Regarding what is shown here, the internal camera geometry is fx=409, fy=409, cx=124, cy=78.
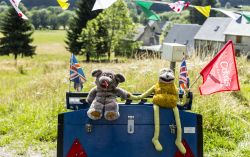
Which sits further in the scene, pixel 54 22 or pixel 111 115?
pixel 54 22

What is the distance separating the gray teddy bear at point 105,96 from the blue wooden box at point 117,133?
0.31ft

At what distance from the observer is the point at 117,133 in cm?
418

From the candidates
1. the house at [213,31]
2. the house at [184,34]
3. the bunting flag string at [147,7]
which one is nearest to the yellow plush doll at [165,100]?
the bunting flag string at [147,7]

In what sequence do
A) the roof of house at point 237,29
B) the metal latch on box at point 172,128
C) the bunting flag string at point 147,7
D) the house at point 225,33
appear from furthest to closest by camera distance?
the house at point 225,33, the roof of house at point 237,29, the bunting flag string at point 147,7, the metal latch on box at point 172,128

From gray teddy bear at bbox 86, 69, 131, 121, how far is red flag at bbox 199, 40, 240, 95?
104 cm

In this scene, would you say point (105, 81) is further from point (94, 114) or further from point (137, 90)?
point (137, 90)

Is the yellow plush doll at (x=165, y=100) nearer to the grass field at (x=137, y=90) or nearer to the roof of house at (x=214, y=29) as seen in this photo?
the grass field at (x=137, y=90)

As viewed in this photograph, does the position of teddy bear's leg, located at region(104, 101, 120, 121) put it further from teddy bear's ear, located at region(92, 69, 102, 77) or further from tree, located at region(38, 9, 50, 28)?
tree, located at region(38, 9, 50, 28)

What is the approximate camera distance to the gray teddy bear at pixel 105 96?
410 centimetres

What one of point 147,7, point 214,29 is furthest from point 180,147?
point 214,29

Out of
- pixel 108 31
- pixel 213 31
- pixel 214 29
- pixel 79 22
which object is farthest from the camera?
pixel 214 29

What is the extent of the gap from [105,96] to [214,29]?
58.3 m

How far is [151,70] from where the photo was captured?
9.44 meters

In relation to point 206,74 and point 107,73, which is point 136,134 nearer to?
point 107,73
